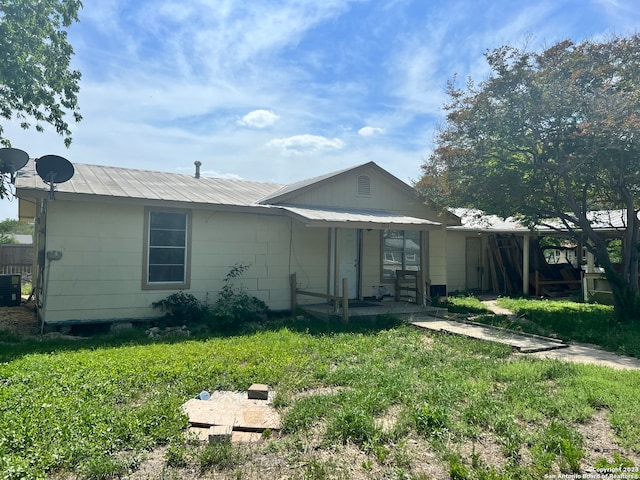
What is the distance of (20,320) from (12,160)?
3372 millimetres

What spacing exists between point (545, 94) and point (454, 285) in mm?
8253

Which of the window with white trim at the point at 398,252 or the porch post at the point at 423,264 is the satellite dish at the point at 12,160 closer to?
the window with white trim at the point at 398,252

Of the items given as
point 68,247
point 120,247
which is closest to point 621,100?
point 120,247

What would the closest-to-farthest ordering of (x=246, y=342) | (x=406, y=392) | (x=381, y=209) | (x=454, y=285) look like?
(x=406, y=392)
(x=246, y=342)
(x=381, y=209)
(x=454, y=285)

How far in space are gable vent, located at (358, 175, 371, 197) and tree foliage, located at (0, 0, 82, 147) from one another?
24.9ft

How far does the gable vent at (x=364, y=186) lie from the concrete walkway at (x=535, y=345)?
3.97 metres

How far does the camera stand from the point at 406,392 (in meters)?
4.50

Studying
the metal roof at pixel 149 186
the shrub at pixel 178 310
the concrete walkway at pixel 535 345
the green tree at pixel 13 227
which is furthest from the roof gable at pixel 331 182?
the green tree at pixel 13 227

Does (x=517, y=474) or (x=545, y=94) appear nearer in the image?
(x=517, y=474)

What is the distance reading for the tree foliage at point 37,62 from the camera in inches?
345

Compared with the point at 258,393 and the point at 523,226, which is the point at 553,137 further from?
the point at 258,393

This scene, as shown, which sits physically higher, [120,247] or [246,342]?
[120,247]

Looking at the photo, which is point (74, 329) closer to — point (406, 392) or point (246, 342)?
point (246, 342)

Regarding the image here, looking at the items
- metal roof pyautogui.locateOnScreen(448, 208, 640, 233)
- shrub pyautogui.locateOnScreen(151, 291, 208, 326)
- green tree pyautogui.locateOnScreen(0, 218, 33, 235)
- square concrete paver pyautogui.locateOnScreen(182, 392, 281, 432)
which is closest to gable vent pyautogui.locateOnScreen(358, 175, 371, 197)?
metal roof pyautogui.locateOnScreen(448, 208, 640, 233)
